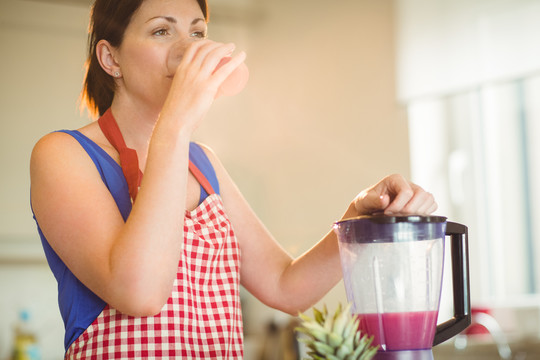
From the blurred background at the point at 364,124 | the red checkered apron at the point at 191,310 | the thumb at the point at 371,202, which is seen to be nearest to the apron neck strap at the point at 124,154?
the red checkered apron at the point at 191,310

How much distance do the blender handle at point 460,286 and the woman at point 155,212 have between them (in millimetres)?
61

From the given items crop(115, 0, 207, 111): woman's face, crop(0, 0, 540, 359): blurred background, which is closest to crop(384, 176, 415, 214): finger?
crop(115, 0, 207, 111): woman's face

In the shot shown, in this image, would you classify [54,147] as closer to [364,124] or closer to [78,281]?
[78,281]

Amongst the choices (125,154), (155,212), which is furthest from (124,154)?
(155,212)

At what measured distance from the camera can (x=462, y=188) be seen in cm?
317

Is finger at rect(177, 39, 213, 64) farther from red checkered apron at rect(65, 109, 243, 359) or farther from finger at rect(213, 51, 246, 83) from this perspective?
red checkered apron at rect(65, 109, 243, 359)

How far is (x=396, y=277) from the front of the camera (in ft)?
2.64

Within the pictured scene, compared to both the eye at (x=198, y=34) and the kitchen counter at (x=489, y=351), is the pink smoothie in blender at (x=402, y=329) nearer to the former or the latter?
the eye at (x=198, y=34)

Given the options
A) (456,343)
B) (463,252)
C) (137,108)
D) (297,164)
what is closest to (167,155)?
(137,108)

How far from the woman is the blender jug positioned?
0.17 feet

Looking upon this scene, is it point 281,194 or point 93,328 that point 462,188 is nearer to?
point 281,194

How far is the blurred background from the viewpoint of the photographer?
9.75ft

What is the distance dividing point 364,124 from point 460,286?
2458mm

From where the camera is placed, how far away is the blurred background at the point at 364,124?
297 cm
